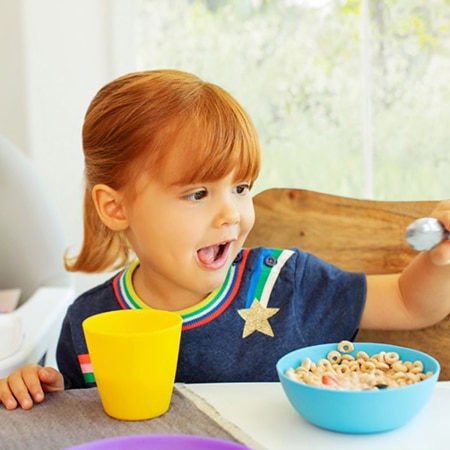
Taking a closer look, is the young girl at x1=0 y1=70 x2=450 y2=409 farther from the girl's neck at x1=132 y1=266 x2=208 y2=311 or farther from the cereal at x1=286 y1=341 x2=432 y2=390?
the cereal at x1=286 y1=341 x2=432 y2=390

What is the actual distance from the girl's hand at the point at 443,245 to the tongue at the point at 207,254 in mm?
274

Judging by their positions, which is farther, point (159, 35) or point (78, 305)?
point (159, 35)

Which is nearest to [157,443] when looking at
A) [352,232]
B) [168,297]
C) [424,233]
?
[424,233]

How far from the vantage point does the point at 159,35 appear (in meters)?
2.60

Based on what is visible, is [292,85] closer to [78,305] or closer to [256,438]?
[78,305]

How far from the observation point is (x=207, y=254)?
973mm

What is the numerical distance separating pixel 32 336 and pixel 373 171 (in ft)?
5.02

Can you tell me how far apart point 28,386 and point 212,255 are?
28 cm

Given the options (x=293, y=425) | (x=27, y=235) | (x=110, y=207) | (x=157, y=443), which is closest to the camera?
(x=157, y=443)

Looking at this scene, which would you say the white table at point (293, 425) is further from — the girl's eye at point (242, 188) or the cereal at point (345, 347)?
the girl's eye at point (242, 188)

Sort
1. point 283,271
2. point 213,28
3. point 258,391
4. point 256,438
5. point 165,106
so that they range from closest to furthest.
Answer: point 256,438, point 258,391, point 165,106, point 283,271, point 213,28

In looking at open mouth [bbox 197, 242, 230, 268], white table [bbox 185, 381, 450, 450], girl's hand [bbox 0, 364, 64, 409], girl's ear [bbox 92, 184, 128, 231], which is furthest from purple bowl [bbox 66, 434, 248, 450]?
girl's ear [bbox 92, 184, 128, 231]

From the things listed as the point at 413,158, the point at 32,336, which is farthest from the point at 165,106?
the point at 413,158

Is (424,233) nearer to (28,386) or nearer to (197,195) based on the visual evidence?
(197,195)
